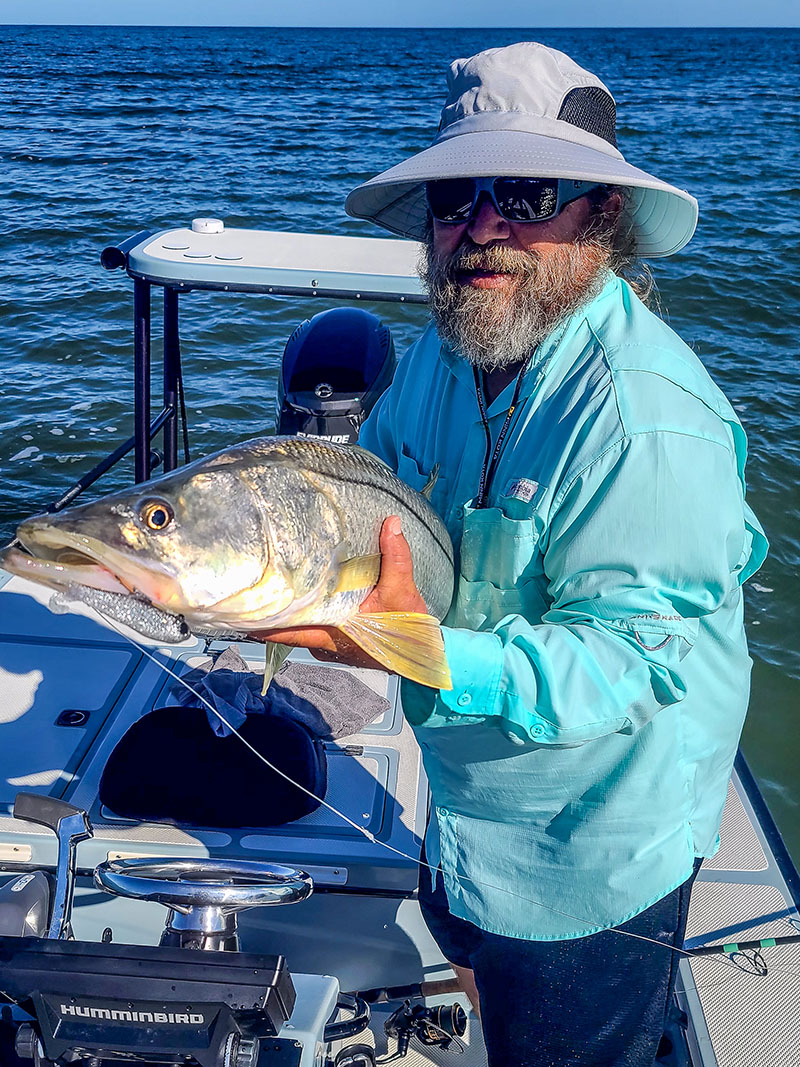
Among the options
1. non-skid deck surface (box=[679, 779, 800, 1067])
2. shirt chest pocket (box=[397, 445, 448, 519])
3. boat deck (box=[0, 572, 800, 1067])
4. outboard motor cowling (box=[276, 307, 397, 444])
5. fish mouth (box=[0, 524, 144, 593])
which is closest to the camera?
fish mouth (box=[0, 524, 144, 593])

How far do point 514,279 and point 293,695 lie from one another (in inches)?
81.5

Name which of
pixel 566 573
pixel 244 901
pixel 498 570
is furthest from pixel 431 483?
pixel 244 901

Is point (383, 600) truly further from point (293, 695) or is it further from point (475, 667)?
point (293, 695)

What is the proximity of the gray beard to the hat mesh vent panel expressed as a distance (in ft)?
0.82

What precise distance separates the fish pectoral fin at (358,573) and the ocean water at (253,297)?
15.5 ft

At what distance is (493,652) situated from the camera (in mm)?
1680

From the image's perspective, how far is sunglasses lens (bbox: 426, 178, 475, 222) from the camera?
81.9 inches

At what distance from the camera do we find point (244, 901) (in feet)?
7.03

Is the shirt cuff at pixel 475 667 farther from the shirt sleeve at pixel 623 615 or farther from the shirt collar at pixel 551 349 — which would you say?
the shirt collar at pixel 551 349

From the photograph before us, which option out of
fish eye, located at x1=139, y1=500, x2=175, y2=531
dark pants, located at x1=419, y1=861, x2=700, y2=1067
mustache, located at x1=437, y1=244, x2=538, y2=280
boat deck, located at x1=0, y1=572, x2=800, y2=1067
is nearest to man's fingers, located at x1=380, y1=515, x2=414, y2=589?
fish eye, located at x1=139, y1=500, x2=175, y2=531

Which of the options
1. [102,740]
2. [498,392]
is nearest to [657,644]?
[498,392]

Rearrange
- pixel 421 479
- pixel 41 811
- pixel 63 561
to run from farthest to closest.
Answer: pixel 41 811 < pixel 421 479 < pixel 63 561

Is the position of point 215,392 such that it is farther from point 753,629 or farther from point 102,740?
point 102,740

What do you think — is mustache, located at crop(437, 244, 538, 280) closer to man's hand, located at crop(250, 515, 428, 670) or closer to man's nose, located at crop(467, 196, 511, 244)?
man's nose, located at crop(467, 196, 511, 244)
